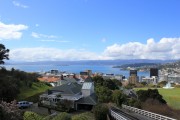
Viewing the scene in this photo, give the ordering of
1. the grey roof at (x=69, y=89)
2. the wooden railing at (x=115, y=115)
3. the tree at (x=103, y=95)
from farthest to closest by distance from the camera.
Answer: the grey roof at (x=69, y=89)
the tree at (x=103, y=95)
the wooden railing at (x=115, y=115)

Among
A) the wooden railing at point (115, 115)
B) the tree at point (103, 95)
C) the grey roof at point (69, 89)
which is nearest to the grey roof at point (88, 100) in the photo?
the tree at point (103, 95)

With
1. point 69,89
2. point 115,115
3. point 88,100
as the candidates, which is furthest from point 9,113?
point 69,89

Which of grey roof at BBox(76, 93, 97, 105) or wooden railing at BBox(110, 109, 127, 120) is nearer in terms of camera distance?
wooden railing at BBox(110, 109, 127, 120)

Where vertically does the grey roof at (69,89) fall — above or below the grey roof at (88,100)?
Answer: above

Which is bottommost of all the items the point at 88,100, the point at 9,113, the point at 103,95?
the point at 88,100

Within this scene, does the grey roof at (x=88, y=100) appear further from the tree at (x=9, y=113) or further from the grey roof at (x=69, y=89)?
the tree at (x=9, y=113)

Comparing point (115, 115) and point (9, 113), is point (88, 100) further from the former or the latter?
point (9, 113)

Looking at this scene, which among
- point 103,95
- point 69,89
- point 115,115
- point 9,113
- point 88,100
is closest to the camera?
point 9,113

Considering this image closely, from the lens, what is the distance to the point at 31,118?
20.2 m

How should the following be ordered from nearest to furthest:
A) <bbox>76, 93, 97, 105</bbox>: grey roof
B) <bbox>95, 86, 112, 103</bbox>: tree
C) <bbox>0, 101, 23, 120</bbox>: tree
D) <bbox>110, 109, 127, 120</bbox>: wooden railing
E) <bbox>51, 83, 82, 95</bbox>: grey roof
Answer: <bbox>0, 101, 23, 120</bbox>: tree → <bbox>110, 109, 127, 120</bbox>: wooden railing → <bbox>76, 93, 97, 105</bbox>: grey roof → <bbox>95, 86, 112, 103</bbox>: tree → <bbox>51, 83, 82, 95</bbox>: grey roof

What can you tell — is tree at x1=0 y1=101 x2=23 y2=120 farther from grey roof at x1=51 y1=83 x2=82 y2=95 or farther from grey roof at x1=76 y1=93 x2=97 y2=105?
grey roof at x1=51 y1=83 x2=82 y2=95

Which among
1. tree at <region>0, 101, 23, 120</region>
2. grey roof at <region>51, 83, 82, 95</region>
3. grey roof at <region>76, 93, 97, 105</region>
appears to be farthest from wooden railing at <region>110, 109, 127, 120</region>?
grey roof at <region>51, 83, 82, 95</region>

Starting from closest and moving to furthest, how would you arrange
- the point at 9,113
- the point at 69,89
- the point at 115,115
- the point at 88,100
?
the point at 9,113, the point at 115,115, the point at 88,100, the point at 69,89

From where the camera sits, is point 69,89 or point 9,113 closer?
point 9,113
